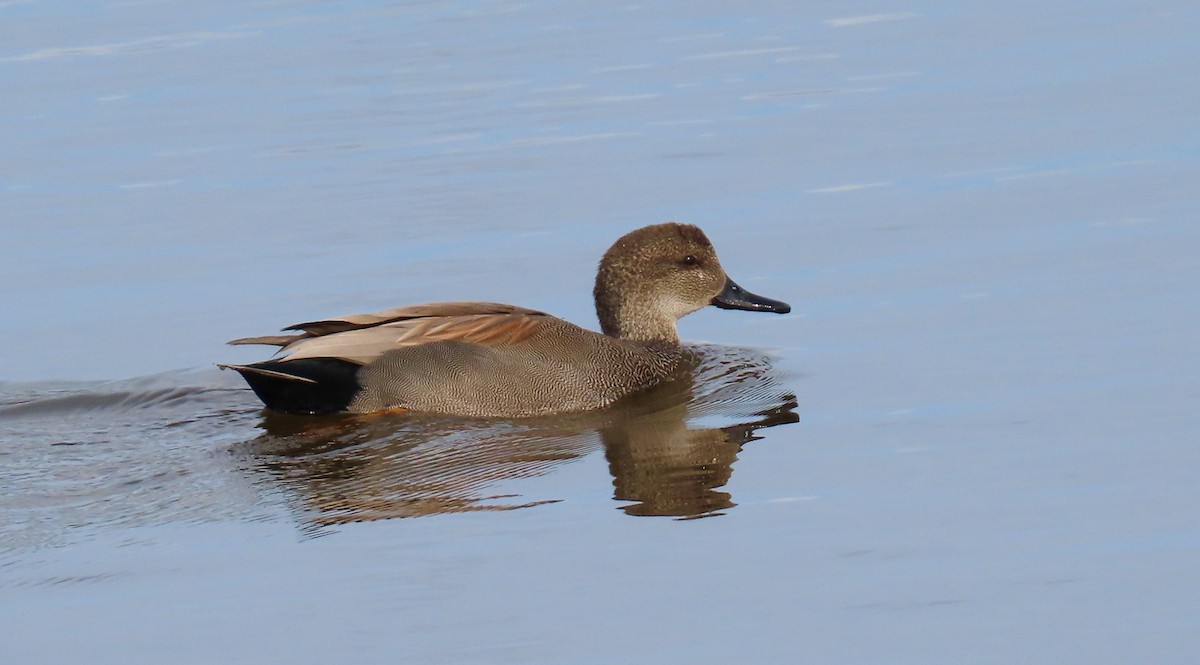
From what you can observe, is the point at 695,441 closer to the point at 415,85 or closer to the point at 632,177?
the point at 632,177

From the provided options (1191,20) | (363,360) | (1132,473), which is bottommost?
(1132,473)

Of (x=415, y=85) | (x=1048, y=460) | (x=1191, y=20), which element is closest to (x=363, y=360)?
(x=1048, y=460)

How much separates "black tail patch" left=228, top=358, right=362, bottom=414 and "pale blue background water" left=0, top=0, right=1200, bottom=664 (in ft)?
0.78

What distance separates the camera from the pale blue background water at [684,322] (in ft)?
20.1

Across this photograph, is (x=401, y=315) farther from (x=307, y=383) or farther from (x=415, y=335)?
(x=307, y=383)

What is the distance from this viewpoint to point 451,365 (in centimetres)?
904

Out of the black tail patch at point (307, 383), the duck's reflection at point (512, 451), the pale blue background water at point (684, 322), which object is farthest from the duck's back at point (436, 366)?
the pale blue background water at point (684, 322)

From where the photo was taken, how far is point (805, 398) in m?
9.05

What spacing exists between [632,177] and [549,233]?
1.44 m

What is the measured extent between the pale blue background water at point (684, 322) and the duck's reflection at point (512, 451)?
0.60 ft

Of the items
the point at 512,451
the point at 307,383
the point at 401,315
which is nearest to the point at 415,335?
the point at 401,315

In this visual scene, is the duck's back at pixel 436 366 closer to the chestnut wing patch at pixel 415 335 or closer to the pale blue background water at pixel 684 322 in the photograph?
the chestnut wing patch at pixel 415 335

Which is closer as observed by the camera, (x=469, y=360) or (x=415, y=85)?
(x=469, y=360)

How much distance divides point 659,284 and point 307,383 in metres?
2.18
